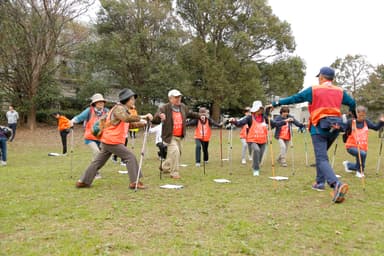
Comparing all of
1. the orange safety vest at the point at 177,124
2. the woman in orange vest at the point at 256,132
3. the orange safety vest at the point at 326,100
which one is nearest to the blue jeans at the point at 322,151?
the orange safety vest at the point at 326,100

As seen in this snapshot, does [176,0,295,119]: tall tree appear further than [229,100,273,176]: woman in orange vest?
Yes

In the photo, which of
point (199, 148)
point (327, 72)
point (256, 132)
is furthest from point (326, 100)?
point (199, 148)

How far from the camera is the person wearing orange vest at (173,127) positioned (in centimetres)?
994

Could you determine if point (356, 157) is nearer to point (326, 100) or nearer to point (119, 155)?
point (326, 100)

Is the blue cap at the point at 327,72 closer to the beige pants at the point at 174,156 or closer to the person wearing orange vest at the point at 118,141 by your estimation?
the person wearing orange vest at the point at 118,141

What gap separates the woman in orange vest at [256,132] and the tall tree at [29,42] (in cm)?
2426

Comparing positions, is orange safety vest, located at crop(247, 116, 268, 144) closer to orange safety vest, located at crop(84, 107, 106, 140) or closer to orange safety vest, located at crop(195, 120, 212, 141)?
orange safety vest, located at crop(195, 120, 212, 141)

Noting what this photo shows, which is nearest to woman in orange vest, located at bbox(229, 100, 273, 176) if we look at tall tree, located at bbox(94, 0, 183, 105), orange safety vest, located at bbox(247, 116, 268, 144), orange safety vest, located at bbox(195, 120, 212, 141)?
orange safety vest, located at bbox(247, 116, 268, 144)

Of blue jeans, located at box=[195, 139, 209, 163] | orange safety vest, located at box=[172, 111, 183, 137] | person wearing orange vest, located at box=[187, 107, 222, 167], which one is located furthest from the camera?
person wearing orange vest, located at box=[187, 107, 222, 167]

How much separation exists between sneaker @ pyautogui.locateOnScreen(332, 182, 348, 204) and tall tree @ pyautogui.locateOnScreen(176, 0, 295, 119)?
32.1 metres

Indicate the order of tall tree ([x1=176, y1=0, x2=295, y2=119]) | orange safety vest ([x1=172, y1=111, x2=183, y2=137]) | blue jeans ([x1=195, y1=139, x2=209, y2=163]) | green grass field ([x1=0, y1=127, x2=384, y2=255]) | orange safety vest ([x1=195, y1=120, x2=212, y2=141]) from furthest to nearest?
tall tree ([x1=176, y1=0, x2=295, y2=119]), orange safety vest ([x1=195, y1=120, x2=212, y2=141]), blue jeans ([x1=195, y1=139, x2=209, y2=163]), orange safety vest ([x1=172, y1=111, x2=183, y2=137]), green grass field ([x1=0, y1=127, x2=384, y2=255])

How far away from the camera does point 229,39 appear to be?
40.2m

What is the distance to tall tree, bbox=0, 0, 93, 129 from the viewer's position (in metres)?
29.0

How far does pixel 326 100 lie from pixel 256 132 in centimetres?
343
